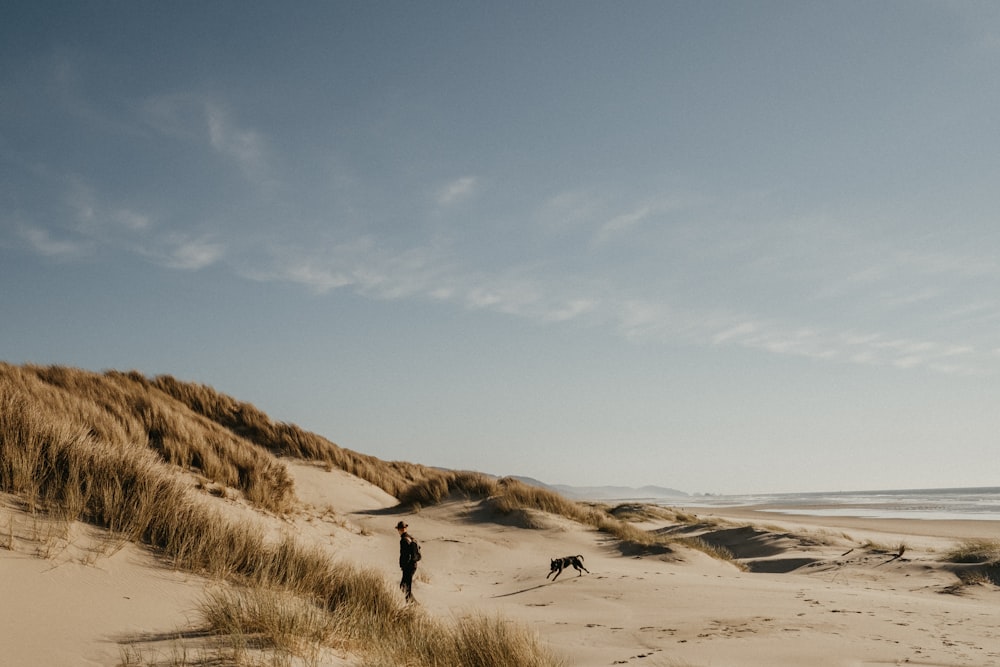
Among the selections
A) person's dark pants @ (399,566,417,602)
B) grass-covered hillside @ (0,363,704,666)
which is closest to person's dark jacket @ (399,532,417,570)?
person's dark pants @ (399,566,417,602)

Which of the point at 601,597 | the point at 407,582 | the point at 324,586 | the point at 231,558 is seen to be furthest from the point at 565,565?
the point at 231,558

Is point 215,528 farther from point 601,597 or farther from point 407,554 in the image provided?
point 601,597

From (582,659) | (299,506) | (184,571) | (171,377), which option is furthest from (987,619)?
(171,377)

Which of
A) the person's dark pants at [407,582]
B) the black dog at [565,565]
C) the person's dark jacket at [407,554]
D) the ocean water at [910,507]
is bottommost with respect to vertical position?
the ocean water at [910,507]

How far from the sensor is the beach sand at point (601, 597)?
445cm

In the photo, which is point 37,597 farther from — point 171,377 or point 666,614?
point 171,377

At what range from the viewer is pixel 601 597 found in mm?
8906

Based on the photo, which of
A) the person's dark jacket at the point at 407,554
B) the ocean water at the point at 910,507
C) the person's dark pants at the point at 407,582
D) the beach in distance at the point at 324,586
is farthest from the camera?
the ocean water at the point at 910,507

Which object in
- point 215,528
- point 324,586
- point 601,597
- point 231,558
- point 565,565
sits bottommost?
point 601,597

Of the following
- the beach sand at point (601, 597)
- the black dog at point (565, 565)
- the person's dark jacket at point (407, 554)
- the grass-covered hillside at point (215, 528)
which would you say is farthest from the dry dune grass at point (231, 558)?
the black dog at point (565, 565)

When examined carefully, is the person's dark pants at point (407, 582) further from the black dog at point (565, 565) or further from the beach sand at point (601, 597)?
the black dog at point (565, 565)

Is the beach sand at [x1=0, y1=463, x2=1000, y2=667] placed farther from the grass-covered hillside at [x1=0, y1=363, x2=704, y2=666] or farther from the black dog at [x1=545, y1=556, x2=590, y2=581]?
the grass-covered hillside at [x1=0, y1=363, x2=704, y2=666]

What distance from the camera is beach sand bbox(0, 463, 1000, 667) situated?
4445 mm

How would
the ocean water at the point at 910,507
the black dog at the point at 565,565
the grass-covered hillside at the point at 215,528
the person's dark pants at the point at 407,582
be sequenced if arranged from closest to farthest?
the grass-covered hillside at the point at 215,528
the person's dark pants at the point at 407,582
the black dog at the point at 565,565
the ocean water at the point at 910,507
